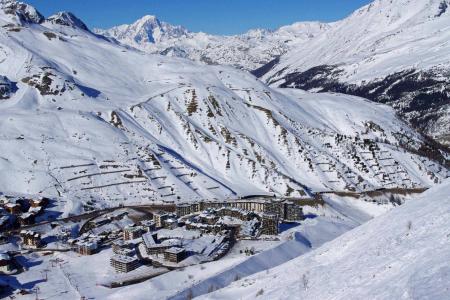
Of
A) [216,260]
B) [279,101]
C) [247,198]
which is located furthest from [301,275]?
[279,101]

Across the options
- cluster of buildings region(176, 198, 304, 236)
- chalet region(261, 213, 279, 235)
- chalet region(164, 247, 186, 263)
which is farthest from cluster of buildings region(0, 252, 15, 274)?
chalet region(261, 213, 279, 235)

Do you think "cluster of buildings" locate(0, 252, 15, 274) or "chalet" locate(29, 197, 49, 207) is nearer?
"cluster of buildings" locate(0, 252, 15, 274)

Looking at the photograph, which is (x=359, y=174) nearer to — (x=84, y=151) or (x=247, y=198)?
(x=247, y=198)

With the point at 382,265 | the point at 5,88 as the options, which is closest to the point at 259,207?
the point at 382,265

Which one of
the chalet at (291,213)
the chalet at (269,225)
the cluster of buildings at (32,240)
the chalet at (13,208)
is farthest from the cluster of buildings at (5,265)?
the chalet at (291,213)

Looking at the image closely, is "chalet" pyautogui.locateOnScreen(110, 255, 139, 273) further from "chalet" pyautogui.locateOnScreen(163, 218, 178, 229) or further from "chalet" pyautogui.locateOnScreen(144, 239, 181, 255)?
"chalet" pyautogui.locateOnScreen(163, 218, 178, 229)

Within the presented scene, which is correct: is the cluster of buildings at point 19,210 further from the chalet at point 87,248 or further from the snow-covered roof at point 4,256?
the snow-covered roof at point 4,256
